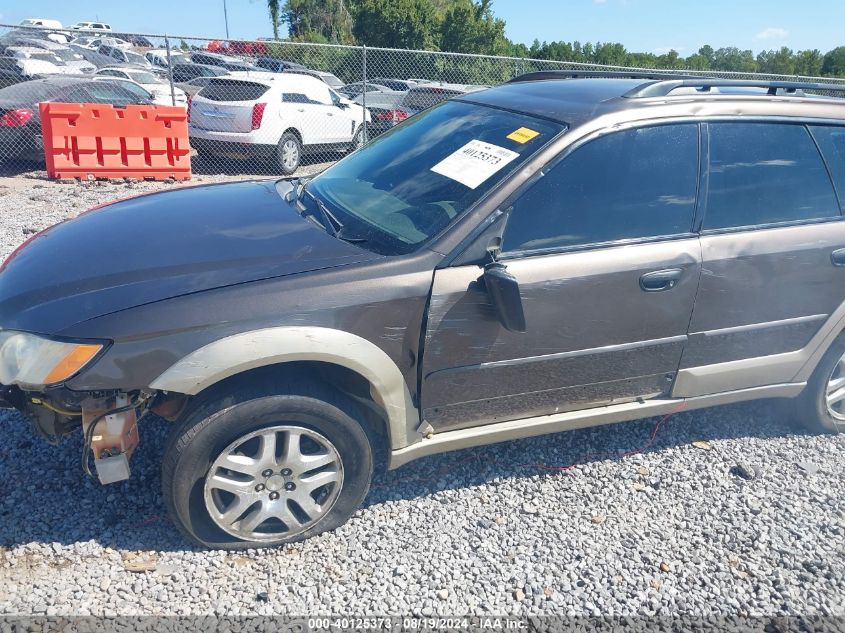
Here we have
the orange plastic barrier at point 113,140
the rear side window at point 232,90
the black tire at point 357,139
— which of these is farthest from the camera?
the black tire at point 357,139

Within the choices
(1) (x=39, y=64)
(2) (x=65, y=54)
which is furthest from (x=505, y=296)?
(2) (x=65, y=54)

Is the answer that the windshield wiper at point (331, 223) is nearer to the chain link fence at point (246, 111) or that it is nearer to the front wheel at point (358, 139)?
the chain link fence at point (246, 111)

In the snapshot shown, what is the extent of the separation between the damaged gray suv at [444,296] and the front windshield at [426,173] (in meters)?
0.02

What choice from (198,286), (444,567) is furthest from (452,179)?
(444,567)

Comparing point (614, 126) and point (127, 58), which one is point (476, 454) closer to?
point (614, 126)

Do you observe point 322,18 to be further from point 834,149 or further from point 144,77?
point 834,149

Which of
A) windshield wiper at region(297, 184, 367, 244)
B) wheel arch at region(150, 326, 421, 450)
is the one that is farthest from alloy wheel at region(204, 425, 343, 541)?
windshield wiper at region(297, 184, 367, 244)

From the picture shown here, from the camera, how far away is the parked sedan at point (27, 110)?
34.2 ft

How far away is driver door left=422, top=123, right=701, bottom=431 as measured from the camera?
2789mm

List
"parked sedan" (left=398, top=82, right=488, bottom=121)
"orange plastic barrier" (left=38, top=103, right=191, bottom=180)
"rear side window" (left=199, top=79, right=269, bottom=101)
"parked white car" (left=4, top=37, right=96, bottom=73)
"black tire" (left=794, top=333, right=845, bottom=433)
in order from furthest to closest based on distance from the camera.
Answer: "parked white car" (left=4, top=37, right=96, bottom=73), "parked sedan" (left=398, top=82, right=488, bottom=121), "rear side window" (left=199, top=79, right=269, bottom=101), "orange plastic barrier" (left=38, top=103, right=191, bottom=180), "black tire" (left=794, top=333, right=845, bottom=433)

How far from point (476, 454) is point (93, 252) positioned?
6.75 ft

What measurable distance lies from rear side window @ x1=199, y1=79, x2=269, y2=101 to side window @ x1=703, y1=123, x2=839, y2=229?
365 inches

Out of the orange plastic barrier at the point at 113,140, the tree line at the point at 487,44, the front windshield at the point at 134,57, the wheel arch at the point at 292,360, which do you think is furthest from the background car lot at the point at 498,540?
the tree line at the point at 487,44

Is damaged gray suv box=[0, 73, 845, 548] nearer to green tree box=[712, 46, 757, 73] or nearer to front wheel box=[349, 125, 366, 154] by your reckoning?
front wheel box=[349, 125, 366, 154]
